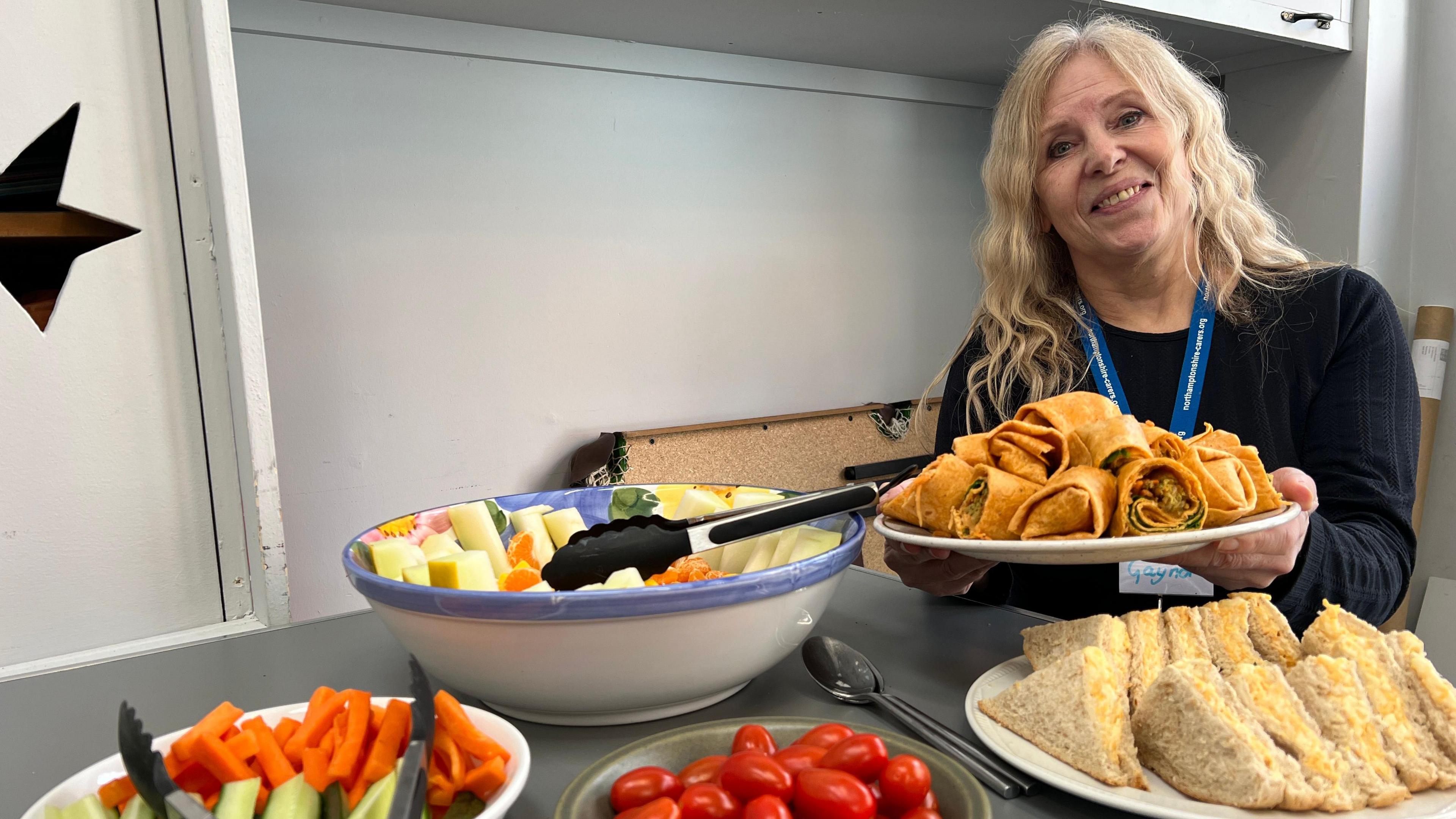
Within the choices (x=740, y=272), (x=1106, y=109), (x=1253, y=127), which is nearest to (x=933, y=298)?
(x=740, y=272)

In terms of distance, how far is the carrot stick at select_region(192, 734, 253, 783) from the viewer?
20.7 inches

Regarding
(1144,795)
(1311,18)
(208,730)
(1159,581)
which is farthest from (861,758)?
(1311,18)

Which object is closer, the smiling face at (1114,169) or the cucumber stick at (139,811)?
the cucumber stick at (139,811)

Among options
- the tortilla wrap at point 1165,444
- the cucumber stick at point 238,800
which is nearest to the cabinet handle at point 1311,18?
the tortilla wrap at point 1165,444

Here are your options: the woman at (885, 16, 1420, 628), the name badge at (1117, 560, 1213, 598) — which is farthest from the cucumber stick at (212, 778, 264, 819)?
the name badge at (1117, 560, 1213, 598)

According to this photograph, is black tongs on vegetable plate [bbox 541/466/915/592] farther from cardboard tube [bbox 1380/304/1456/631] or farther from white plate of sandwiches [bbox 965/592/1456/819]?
cardboard tube [bbox 1380/304/1456/631]

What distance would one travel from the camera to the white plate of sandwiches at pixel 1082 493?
686 millimetres

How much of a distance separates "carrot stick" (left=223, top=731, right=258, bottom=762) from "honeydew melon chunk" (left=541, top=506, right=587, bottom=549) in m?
0.40

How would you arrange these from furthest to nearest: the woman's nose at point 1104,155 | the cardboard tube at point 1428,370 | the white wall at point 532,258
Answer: the cardboard tube at point 1428,370 → the white wall at point 532,258 → the woman's nose at point 1104,155

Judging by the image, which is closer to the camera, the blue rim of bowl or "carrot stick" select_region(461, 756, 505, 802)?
"carrot stick" select_region(461, 756, 505, 802)

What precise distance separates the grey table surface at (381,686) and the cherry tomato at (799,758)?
10 centimetres

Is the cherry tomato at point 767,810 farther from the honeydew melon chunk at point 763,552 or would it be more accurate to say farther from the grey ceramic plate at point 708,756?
the honeydew melon chunk at point 763,552

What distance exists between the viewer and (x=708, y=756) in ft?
1.96

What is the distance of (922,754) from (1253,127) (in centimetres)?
268
